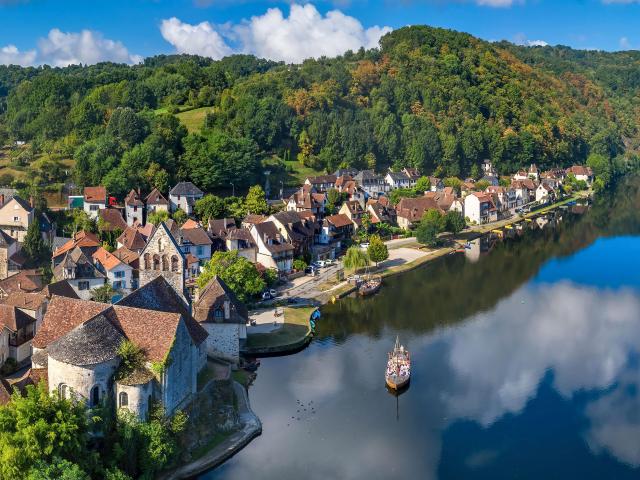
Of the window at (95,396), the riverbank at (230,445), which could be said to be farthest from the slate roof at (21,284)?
the window at (95,396)

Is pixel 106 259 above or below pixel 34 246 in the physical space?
below

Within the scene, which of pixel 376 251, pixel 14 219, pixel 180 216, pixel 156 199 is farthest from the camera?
pixel 156 199

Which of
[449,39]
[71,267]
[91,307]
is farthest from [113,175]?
[449,39]

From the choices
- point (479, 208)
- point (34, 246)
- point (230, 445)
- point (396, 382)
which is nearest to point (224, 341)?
point (230, 445)

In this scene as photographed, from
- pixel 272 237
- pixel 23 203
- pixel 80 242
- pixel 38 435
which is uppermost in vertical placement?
pixel 23 203

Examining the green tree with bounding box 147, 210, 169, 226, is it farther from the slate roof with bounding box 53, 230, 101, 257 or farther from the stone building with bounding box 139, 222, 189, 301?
the stone building with bounding box 139, 222, 189, 301

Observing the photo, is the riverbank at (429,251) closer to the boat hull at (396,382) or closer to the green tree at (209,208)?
the boat hull at (396,382)

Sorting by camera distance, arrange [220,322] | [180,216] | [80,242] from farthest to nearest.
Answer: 1. [180,216]
2. [80,242]
3. [220,322]

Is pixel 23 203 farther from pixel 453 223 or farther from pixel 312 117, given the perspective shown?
pixel 312 117

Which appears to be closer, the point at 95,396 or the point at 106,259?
the point at 95,396
